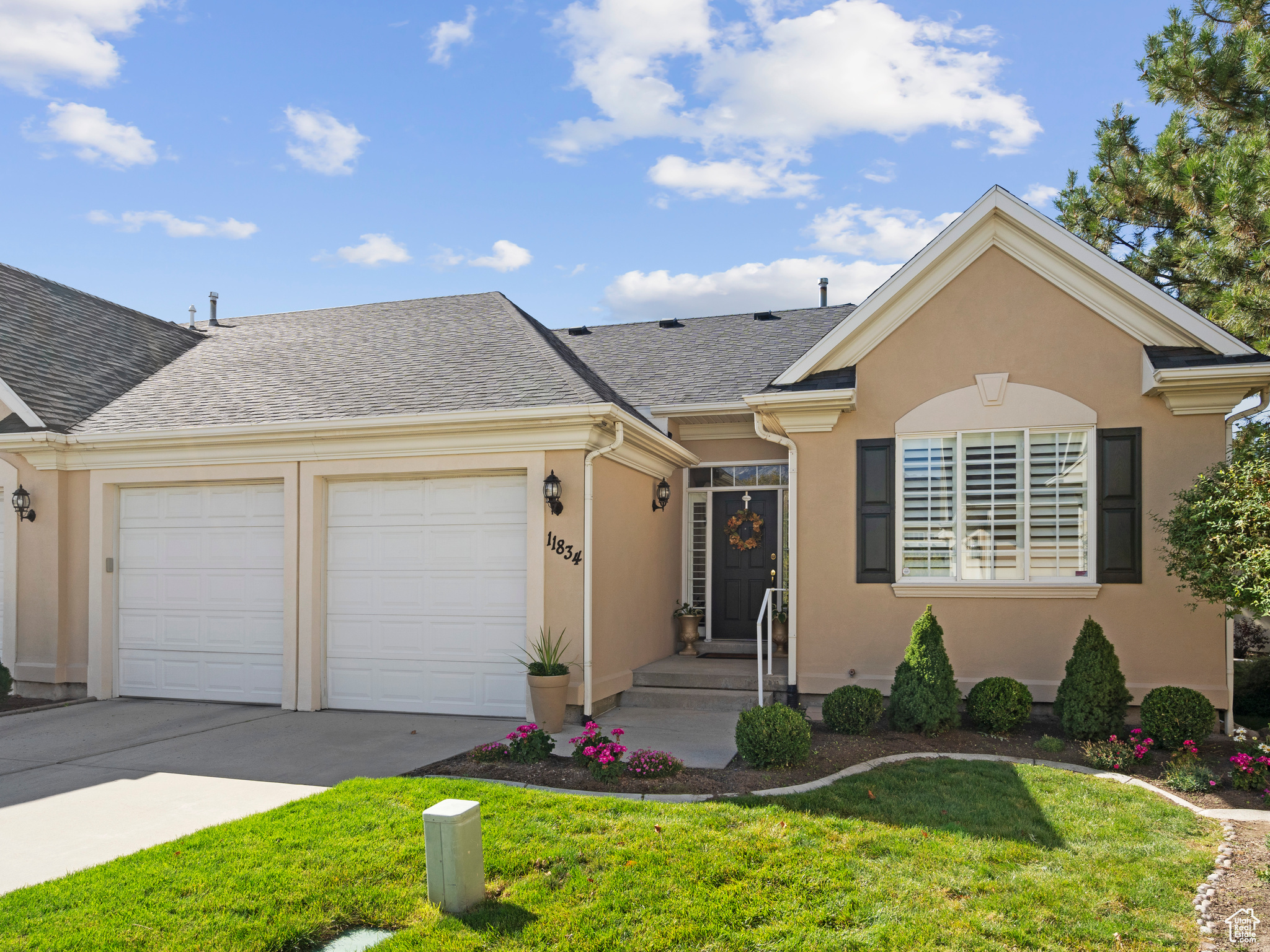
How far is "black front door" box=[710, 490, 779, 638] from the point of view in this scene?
1173 centimetres

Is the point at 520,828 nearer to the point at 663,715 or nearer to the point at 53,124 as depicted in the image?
the point at 663,715

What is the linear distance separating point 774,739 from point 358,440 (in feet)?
18.6

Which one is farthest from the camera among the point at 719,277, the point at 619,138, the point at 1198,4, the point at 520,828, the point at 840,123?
the point at 719,277

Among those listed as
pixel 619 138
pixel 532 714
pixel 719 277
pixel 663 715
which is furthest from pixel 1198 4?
pixel 719 277

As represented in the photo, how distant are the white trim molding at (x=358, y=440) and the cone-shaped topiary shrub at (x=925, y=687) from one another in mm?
3628

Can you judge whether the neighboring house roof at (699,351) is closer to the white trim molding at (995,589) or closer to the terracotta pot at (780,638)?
the terracotta pot at (780,638)

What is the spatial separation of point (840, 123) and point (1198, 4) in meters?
4.42

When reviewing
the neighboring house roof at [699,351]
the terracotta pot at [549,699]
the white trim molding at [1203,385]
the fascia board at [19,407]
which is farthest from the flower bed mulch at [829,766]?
the fascia board at [19,407]

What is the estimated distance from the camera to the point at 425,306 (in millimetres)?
12680

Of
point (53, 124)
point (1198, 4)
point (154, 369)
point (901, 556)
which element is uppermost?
point (1198, 4)

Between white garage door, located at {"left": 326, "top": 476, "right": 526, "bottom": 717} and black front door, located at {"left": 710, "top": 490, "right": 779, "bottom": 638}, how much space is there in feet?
12.7
